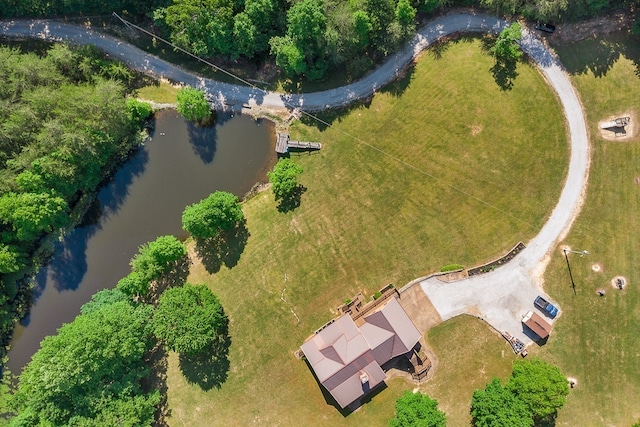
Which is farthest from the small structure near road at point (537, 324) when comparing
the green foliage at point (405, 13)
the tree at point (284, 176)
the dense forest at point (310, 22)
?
the green foliage at point (405, 13)

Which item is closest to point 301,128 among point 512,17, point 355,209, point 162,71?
point 355,209

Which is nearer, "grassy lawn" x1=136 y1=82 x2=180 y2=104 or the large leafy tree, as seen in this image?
the large leafy tree

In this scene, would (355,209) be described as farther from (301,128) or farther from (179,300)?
(179,300)

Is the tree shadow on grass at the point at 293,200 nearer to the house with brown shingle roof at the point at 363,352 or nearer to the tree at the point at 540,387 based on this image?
the house with brown shingle roof at the point at 363,352

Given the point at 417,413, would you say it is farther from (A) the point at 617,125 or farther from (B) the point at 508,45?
(B) the point at 508,45

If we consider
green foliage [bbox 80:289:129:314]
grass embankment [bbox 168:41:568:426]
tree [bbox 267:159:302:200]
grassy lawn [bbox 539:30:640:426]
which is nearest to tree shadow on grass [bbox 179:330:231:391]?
grass embankment [bbox 168:41:568:426]

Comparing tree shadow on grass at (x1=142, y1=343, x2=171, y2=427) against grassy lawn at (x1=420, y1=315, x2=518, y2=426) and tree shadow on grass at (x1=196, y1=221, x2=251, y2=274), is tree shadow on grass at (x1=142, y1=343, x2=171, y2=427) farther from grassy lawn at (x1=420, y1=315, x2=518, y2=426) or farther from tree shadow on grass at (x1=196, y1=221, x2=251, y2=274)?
grassy lawn at (x1=420, y1=315, x2=518, y2=426)
